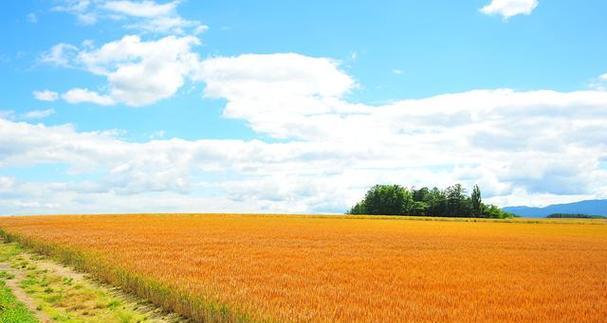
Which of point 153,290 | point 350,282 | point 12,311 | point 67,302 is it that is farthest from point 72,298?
point 350,282

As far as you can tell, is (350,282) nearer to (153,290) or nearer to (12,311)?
(153,290)

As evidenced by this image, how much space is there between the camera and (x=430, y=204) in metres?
154

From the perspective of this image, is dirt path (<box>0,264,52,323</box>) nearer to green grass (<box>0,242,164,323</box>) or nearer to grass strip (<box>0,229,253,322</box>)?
green grass (<box>0,242,164,323</box>)

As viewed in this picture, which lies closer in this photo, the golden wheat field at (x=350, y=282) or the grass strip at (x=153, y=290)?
the grass strip at (x=153, y=290)

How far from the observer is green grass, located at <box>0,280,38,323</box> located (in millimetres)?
14773

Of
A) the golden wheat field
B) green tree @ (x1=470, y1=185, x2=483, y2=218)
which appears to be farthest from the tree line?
the golden wheat field

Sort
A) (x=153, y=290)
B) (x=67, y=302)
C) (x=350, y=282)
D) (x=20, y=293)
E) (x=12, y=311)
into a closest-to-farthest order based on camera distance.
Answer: (x=12, y=311) → (x=153, y=290) → (x=67, y=302) → (x=350, y=282) → (x=20, y=293)

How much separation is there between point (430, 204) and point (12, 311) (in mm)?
144450

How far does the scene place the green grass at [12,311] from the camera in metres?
14.8

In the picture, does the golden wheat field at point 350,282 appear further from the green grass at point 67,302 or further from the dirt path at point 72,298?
the green grass at point 67,302

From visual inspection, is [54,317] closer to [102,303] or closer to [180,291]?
[102,303]

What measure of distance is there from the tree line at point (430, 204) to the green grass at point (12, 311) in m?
138

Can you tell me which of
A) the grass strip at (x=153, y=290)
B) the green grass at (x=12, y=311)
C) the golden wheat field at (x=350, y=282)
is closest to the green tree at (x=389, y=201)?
the golden wheat field at (x=350, y=282)

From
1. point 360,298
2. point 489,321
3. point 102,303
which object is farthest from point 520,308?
point 102,303
